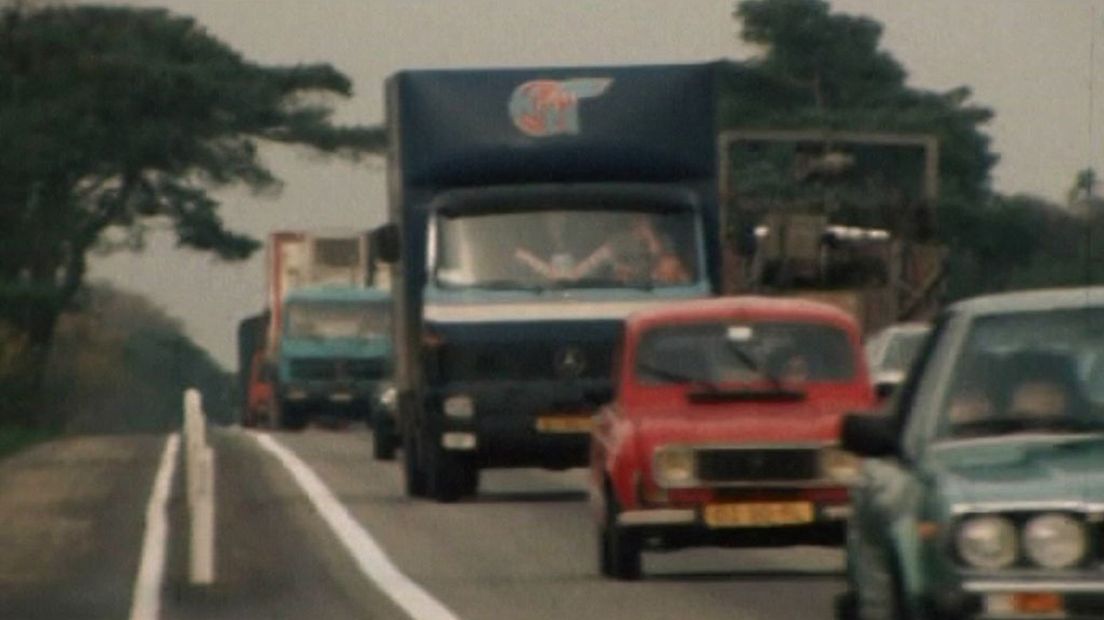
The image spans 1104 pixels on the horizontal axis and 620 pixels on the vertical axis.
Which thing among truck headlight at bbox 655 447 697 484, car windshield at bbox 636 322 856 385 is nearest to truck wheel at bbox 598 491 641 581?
truck headlight at bbox 655 447 697 484

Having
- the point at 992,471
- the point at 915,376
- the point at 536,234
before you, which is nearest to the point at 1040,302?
the point at 915,376

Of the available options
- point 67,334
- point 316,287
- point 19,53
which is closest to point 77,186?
point 19,53

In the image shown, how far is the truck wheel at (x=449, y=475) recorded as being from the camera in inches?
1364

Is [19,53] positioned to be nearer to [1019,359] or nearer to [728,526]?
[728,526]

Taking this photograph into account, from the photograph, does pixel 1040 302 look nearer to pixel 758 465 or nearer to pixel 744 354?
pixel 758 465

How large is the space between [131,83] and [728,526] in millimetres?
60092

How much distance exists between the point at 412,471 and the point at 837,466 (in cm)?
1143

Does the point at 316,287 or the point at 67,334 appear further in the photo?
the point at 67,334

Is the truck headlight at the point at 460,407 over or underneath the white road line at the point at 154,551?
over

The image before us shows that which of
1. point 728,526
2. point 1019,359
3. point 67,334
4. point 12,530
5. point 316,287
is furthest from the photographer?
point 67,334

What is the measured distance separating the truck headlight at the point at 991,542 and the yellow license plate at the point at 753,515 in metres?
10.5

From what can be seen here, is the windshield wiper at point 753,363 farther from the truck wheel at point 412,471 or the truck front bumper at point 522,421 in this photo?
the truck wheel at point 412,471

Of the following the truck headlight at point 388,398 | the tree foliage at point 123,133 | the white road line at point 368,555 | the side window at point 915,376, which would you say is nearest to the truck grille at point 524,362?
the white road line at point 368,555

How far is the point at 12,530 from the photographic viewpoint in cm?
3294
